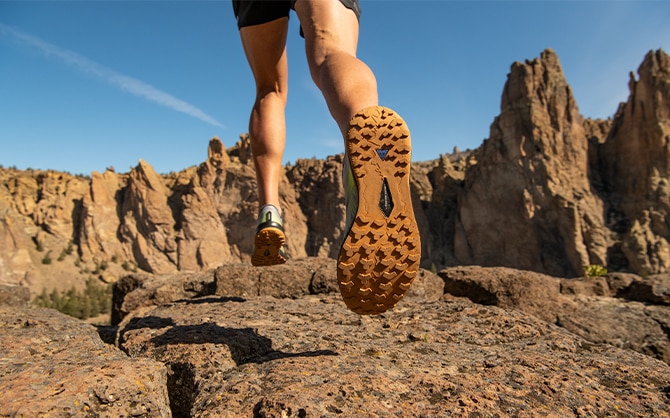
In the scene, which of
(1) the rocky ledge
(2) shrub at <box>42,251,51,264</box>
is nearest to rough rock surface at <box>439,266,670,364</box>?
(1) the rocky ledge

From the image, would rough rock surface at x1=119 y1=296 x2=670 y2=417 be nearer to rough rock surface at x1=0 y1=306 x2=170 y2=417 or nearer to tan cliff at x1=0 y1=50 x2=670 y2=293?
Result: rough rock surface at x1=0 y1=306 x2=170 y2=417

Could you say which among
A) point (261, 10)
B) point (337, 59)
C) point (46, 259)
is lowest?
point (337, 59)

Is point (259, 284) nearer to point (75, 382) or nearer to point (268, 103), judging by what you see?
point (268, 103)

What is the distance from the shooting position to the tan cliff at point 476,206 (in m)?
26.4

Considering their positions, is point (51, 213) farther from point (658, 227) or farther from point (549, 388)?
point (658, 227)

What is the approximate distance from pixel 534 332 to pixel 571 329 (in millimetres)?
1335

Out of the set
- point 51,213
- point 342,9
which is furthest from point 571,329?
point 51,213

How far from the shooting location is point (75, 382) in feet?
4.28

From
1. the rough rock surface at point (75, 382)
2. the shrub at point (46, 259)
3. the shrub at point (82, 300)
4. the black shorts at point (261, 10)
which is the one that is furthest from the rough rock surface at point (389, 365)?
the shrub at point (46, 259)

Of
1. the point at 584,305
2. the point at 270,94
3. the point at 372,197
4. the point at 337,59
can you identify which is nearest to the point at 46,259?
the point at 270,94

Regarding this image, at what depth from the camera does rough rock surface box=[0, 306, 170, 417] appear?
119 centimetres

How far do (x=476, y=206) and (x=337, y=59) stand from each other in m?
31.3

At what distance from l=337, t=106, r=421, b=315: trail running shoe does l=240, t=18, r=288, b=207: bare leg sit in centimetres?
91

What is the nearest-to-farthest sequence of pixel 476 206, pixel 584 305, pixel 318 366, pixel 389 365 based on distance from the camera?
pixel 318 366, pixel 389 365, pixel 584 305, pixel 476 206
